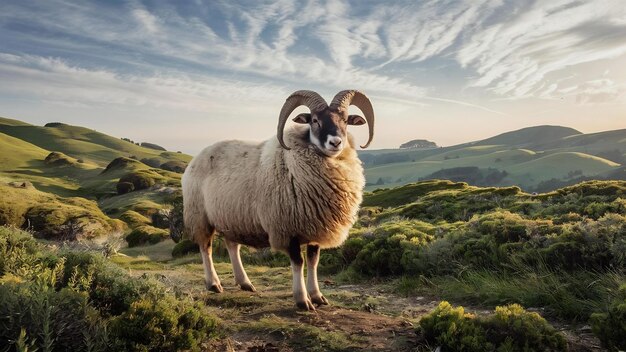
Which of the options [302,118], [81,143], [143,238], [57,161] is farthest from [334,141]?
[81,143]

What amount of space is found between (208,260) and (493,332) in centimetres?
668

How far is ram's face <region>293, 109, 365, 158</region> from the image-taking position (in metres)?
7.67

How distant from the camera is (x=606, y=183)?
18.9 metres

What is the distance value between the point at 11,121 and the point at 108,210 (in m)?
180

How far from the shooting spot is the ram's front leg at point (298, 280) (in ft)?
25.1

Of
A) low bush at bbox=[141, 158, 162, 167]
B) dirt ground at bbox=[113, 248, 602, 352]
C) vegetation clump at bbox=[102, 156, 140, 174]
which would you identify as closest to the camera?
dirt ground at bbox=[113, 248, 602, 352]

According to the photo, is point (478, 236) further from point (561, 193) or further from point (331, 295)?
point (561, 193)

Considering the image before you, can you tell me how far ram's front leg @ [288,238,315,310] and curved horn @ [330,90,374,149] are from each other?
2797 millimetres

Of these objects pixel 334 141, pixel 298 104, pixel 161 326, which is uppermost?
pixel 298 104

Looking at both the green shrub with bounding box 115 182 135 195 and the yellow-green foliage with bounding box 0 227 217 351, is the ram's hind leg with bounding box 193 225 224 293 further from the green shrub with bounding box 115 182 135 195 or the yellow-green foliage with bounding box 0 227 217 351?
the green shrub with bounding box 115 182 135 195

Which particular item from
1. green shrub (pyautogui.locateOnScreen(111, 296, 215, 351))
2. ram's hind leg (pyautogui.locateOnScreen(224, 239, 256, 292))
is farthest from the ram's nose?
ram's hind leg (pyautogui.locateOnScreen(224, 239, 256, 292))


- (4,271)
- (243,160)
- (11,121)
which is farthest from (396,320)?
(11,121)

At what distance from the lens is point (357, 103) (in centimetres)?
966

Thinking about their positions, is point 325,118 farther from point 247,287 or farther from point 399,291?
point 399,291
